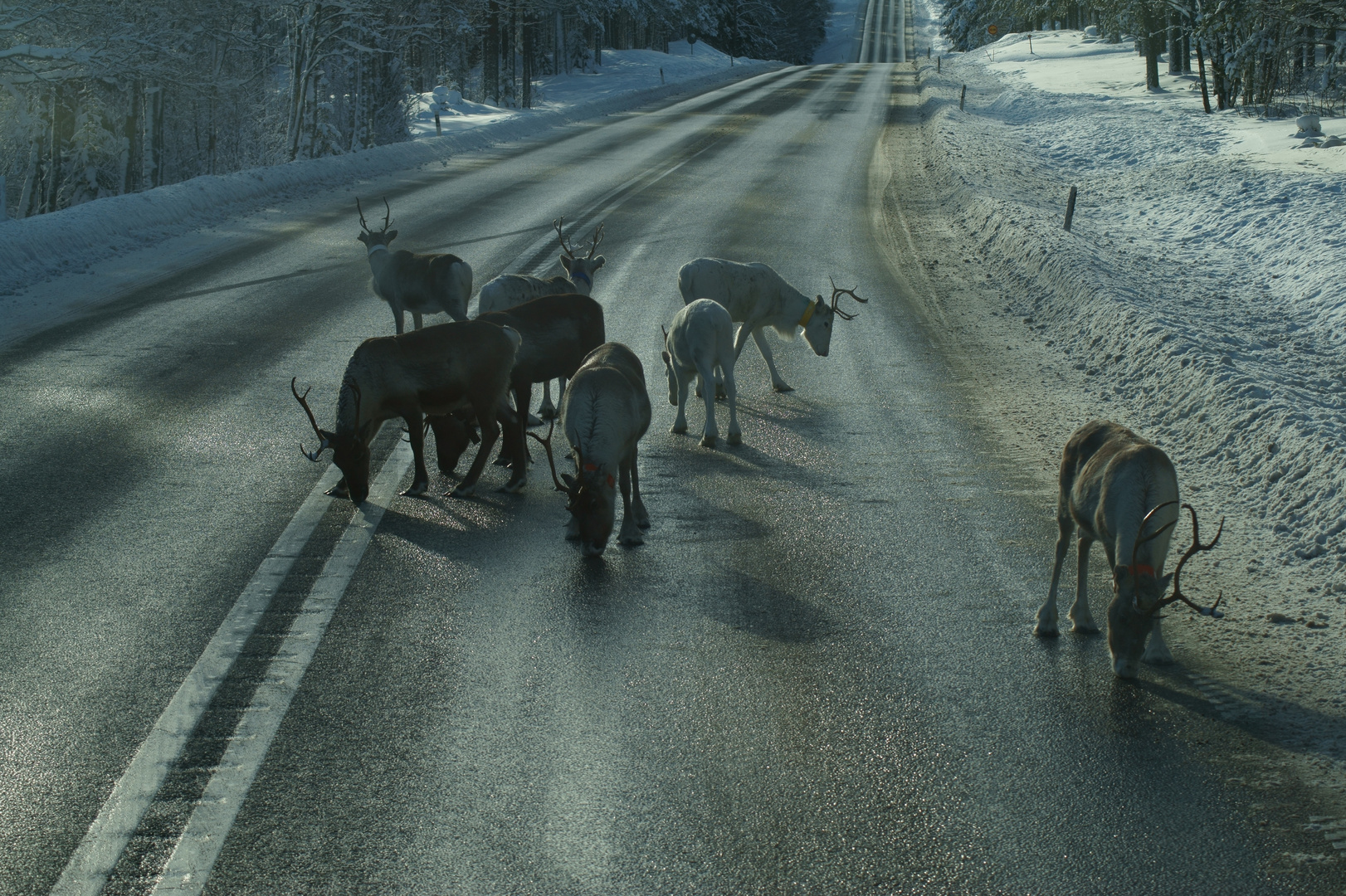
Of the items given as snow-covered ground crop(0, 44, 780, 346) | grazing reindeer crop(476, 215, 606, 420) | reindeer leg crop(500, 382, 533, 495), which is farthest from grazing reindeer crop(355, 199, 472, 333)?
snow-covered ground crop(0, 44, 780, 346)

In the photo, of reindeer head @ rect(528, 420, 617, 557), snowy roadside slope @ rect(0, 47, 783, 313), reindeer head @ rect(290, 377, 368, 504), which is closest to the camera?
reindeer head @ rect(528, 420, 617, 557)

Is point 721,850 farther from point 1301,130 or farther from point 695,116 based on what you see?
point 695,116

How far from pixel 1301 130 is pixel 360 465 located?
21790 mm

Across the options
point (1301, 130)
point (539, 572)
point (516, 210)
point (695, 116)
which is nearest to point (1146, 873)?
point (539, 572)

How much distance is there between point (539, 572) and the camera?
6773 mm

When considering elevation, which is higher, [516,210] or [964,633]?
[516,210]

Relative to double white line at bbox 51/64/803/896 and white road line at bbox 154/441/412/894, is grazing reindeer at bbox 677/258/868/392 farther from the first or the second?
white road line at bbox 154/441/412/894

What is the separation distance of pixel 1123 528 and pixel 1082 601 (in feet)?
2.31

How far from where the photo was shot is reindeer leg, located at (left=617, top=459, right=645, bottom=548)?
7.20 meters

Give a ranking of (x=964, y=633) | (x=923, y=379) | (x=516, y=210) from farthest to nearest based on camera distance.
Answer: (x=516, y=210)
(x=923, y=379)
(x=964, y=633)

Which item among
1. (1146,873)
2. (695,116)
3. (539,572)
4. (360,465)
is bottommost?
(1146,873)

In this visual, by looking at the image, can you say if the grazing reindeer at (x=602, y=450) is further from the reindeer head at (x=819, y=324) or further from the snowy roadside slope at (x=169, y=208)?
the snowy roadside slope at (x=169, y=208)

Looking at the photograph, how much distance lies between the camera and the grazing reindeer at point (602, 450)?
22.3 ft

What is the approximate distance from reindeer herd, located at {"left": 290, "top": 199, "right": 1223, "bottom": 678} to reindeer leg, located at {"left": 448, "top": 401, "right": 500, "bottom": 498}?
0.01 m
